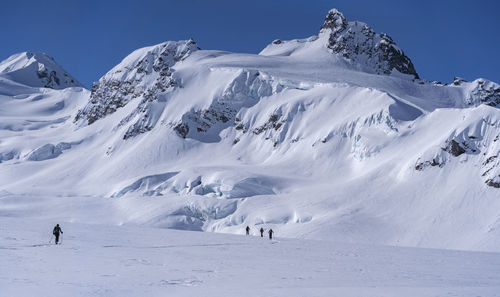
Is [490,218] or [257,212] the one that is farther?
[257,212]

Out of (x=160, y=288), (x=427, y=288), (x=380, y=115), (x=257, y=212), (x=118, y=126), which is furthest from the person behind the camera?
(x=118, y=126)

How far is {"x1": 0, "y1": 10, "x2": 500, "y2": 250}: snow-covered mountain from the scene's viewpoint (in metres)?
54.4

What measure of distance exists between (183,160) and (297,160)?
2573 cm

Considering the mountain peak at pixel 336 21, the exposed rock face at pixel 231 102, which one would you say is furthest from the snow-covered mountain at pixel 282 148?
the mountain peak at pixel 336 21

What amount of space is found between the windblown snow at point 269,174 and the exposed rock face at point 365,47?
5.14ft

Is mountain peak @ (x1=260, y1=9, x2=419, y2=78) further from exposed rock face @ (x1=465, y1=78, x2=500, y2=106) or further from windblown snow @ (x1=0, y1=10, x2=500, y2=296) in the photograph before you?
exposed rock face @ (x1=465, y1=78, x2=500, y2=106)

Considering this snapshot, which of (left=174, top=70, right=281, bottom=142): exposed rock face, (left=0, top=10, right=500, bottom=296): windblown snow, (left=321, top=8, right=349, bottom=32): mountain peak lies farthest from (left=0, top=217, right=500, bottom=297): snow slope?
(left=321, top=8, right=349, bottom=32): mountain peak

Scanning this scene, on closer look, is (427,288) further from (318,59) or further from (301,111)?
(318,59)

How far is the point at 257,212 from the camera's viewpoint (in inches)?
2421

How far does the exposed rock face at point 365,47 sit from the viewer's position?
15489 centimetres

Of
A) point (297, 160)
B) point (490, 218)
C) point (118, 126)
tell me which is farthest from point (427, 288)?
point (118, 126)

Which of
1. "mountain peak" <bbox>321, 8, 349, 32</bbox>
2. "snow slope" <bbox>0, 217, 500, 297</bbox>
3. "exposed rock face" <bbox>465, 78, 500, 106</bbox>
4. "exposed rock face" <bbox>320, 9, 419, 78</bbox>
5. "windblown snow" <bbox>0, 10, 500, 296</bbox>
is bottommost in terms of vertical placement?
"snow slope" <bbox>0, 217, 500, 297</bbox>

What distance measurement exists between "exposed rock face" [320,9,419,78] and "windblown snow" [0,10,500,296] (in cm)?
157

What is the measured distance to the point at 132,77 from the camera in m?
148
